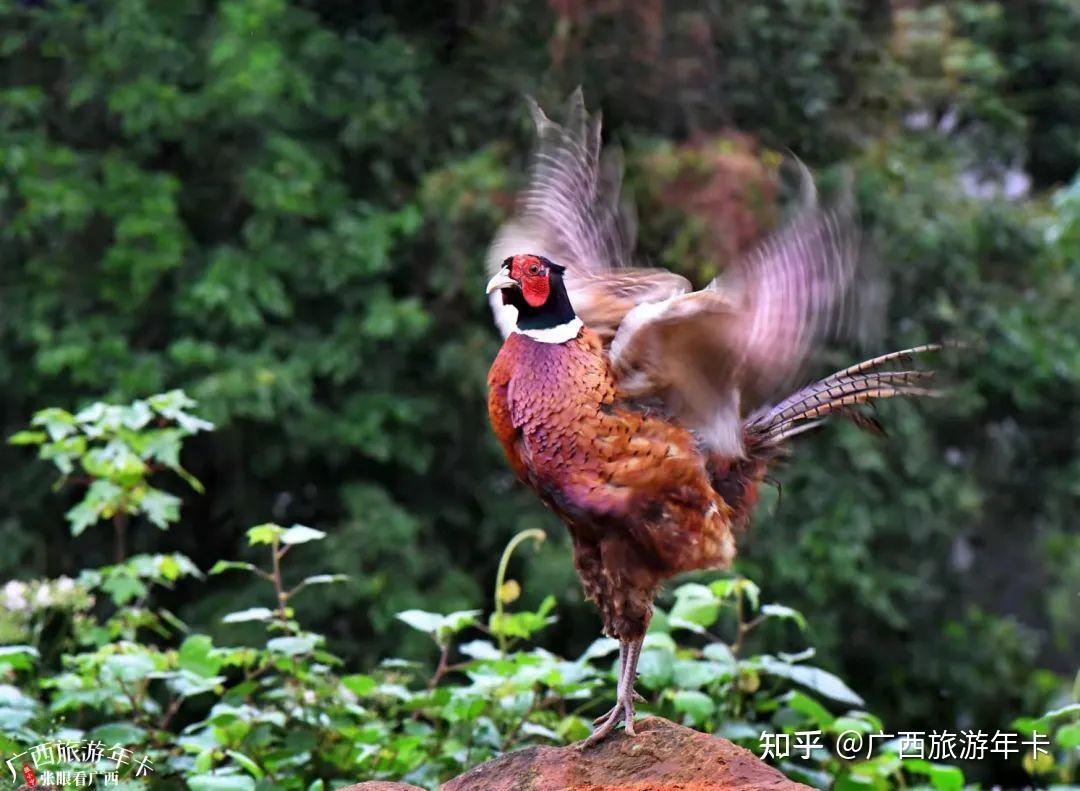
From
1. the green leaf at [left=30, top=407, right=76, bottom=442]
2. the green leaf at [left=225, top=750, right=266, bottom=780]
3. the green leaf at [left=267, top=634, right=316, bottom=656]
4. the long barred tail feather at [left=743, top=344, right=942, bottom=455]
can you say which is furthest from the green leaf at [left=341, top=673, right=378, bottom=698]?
the long barred tail feather at [left=743, top=344, right=942, bottom=455]

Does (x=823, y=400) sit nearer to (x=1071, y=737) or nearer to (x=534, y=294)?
(x=534, y=294)

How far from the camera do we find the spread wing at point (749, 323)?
10.2 feet

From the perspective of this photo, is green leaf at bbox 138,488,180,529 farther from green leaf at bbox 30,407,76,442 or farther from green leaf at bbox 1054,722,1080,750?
green leaf at bbox 1054,722,1080,750

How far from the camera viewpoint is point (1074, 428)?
32.3 feet

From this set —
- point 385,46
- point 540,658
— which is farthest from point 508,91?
point 540,658

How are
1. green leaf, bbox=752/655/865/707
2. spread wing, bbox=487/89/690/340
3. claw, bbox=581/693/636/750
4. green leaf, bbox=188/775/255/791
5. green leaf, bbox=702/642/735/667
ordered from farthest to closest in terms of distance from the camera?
green leaf, bbox=702/642/735/667, green leaf, bbox=752/655/865/707, spread wing, bbox=487/89/690/340, green leaf, bbox=188/775/255/791, claw, bbox=581/693/636/750

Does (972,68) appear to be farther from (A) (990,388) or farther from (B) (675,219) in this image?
(B) (675,219)

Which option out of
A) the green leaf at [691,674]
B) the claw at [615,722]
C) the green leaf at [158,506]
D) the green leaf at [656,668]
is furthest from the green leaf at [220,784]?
the green leaf at [691,674]

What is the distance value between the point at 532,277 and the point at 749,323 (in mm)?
487

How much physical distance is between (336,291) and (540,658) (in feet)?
13.1

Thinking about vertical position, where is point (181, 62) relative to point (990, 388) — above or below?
above

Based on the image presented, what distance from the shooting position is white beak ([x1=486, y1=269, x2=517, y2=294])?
324cm

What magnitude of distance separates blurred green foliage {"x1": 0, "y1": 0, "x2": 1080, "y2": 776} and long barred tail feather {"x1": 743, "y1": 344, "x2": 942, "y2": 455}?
12.7 ft

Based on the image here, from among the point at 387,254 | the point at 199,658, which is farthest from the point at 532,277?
the point at 387,254
